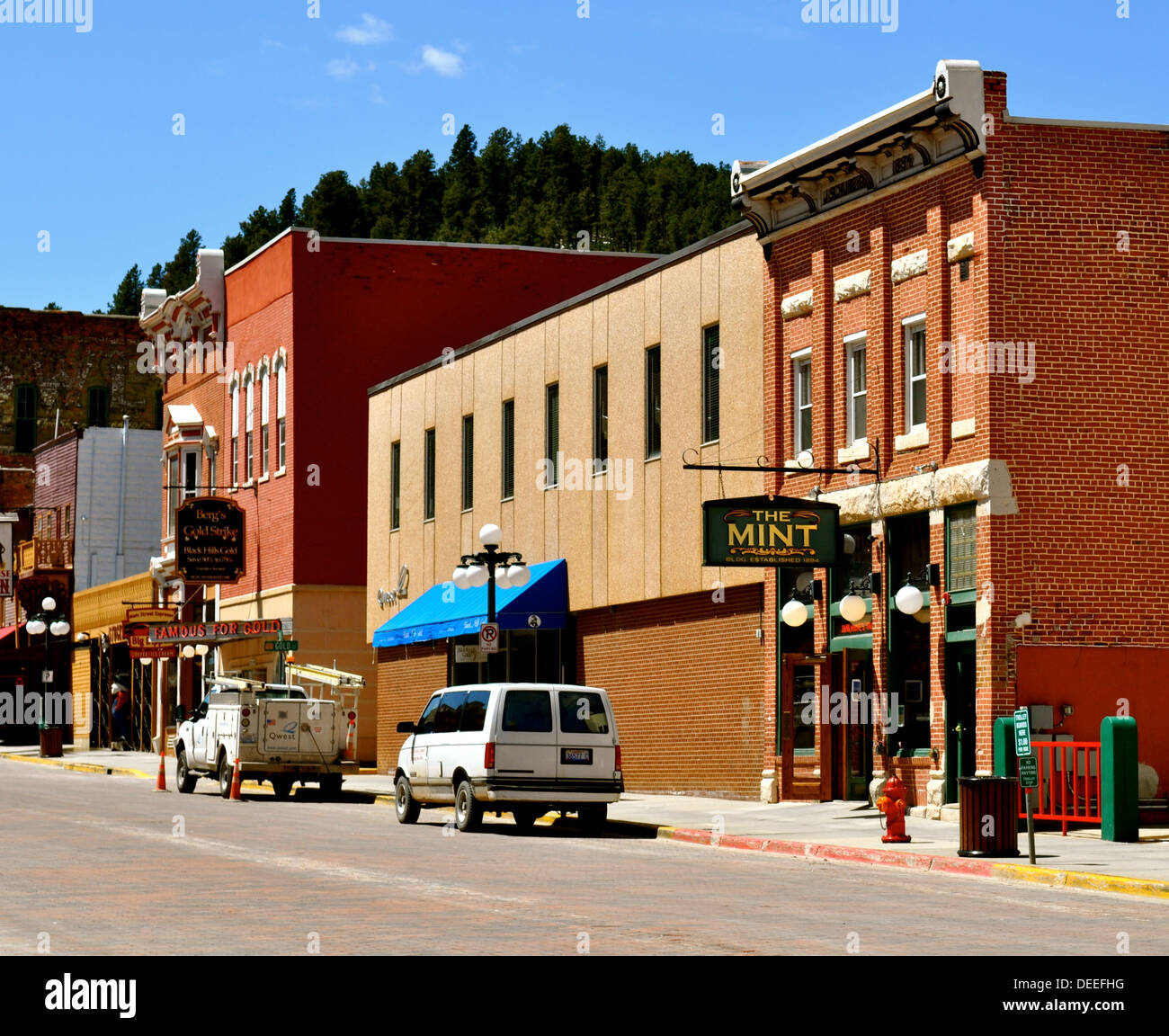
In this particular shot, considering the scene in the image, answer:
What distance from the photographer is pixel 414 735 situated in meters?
27.7

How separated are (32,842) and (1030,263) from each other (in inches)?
565

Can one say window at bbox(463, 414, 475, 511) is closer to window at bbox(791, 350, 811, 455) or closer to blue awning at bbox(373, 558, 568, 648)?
blue awning at bbox(373, 558, 568, 648)

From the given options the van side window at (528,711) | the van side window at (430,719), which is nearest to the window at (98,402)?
the van side window at (430,719)

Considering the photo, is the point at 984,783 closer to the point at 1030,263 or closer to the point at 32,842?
the point at 1030,263

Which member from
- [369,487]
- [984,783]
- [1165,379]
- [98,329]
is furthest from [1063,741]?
[98,329]

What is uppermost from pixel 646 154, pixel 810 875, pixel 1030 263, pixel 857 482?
pixel 646 154

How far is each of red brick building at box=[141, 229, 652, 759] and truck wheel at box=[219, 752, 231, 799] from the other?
41.6 feet

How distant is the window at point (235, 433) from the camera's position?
5203 centimetres

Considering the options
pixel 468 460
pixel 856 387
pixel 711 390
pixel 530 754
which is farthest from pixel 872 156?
pixel 468 460

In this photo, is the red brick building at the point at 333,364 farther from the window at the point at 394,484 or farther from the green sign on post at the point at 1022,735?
the green sign on post at the point at 1022,735

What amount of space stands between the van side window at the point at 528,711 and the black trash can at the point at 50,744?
3158cm

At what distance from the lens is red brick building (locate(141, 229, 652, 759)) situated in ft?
154

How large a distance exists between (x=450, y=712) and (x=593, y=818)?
8.05 feet
